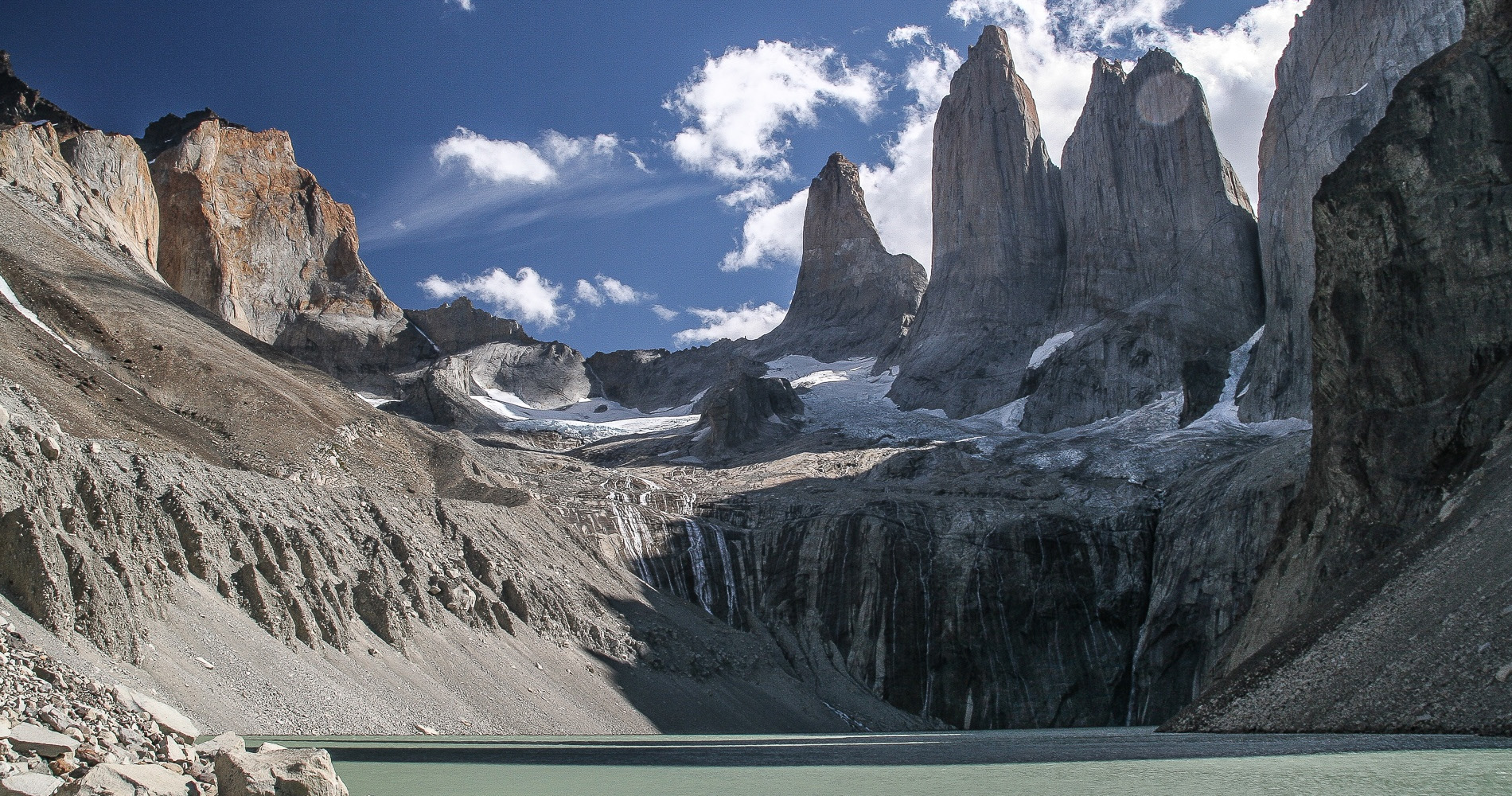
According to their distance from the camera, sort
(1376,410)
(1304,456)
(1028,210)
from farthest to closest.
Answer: (1028,210) → (1304,456) → (1376,410)

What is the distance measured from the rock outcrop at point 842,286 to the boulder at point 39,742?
10915 cm

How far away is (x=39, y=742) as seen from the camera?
9.02 meters

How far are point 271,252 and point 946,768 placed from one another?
10076 centimetres

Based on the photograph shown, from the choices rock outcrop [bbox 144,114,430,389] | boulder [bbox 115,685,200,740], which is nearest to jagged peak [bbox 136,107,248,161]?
rock outcrop [bbox 144,114,430,389]

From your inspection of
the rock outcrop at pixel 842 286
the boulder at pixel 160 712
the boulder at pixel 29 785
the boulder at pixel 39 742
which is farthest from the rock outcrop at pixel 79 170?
the rock outcrop at pixel 842 286

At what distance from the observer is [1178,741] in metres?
21.3

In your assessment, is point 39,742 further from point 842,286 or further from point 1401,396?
point 842,286

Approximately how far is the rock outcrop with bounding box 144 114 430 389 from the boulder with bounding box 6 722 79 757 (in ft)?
273

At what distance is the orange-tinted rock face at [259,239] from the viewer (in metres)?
86.4

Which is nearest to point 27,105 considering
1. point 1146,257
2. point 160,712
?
point 160,712

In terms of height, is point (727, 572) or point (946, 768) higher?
point (727, 572)

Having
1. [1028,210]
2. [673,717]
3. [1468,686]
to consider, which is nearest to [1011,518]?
[673,717]

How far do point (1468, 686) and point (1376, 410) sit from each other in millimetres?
16925

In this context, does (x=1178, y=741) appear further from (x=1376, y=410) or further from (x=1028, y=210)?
(x=1028, y=210)
